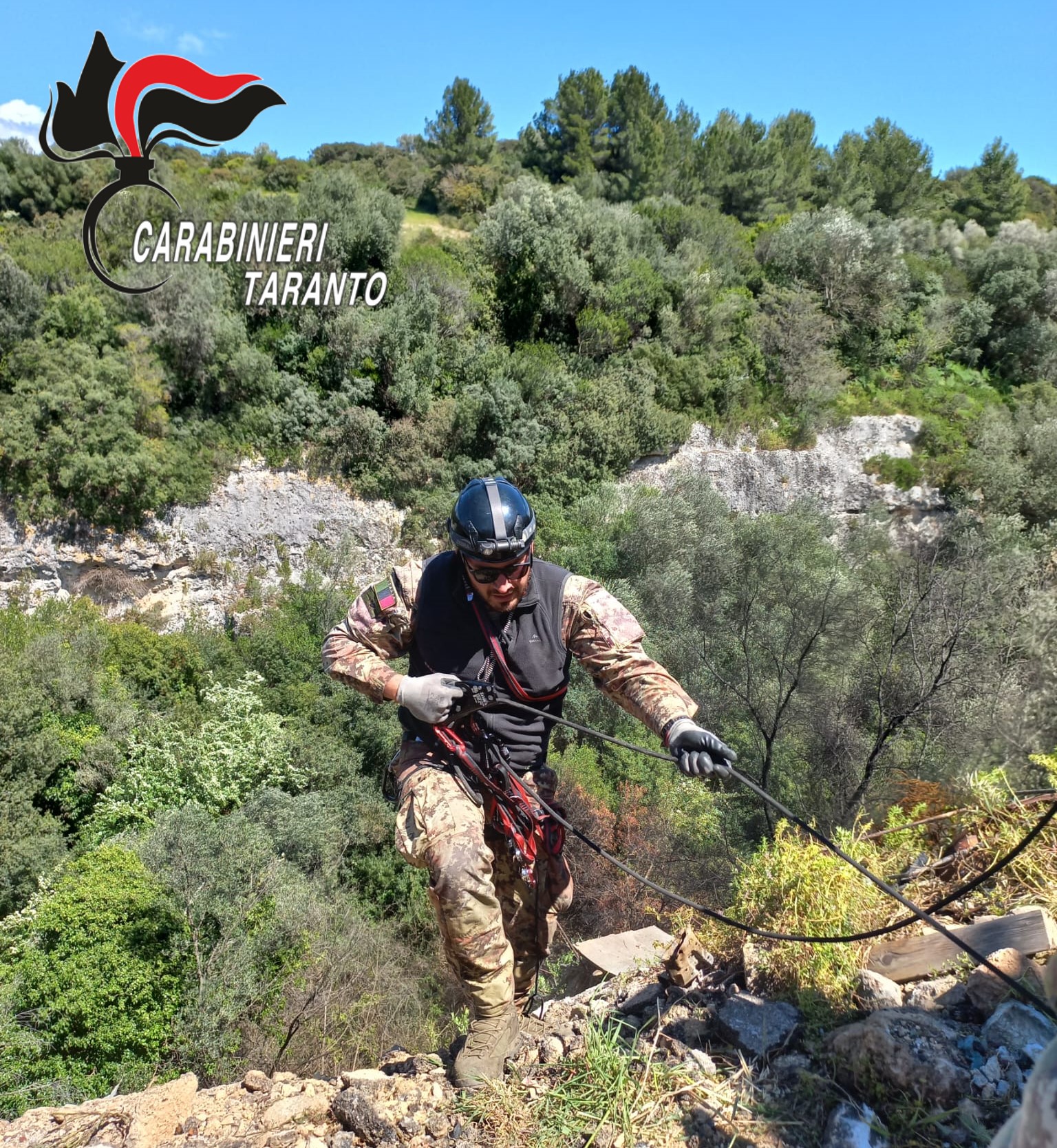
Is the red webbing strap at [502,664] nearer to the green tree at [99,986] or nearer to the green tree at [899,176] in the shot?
the green tree at [99,986]

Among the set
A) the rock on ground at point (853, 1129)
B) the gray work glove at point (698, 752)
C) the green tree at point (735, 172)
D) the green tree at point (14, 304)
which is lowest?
the rock on ground at point (853, 1129)

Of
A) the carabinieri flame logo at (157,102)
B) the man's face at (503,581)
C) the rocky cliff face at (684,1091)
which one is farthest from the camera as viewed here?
the carabinieri flame logo at (157,102)

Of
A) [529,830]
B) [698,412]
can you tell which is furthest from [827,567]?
[529,830]

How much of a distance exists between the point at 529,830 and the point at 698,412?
846 inches

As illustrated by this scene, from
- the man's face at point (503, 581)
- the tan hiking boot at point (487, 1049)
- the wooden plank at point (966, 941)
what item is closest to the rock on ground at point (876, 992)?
the wooden plank at point (966, 941)

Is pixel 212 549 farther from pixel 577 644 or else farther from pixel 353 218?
pixel 577 644

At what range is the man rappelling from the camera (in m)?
3.16

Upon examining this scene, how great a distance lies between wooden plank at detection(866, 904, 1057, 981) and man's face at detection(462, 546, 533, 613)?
222 cm

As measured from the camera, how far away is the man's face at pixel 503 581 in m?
3.42

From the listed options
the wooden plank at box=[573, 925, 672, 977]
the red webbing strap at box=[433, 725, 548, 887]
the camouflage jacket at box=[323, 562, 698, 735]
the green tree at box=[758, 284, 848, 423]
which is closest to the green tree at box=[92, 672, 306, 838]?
the wooden plank at box=[573, 925, 672, 977]

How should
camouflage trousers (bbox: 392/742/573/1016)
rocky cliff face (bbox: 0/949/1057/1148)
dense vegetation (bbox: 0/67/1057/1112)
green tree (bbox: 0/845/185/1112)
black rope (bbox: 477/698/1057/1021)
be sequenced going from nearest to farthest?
black rope (bbox: 477/698/1057/1021) → rocky cliff face (bbox: 0/949/1057/1148) → camouflage trousers (bbox: 392/742/573/1016) → green tree (bbox: 0/845/185/1112) → dense vegetation (bbox: 0/67/1057/1112)

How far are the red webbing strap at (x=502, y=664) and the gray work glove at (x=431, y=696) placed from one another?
247 mm

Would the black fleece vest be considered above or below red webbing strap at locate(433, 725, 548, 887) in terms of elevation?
above

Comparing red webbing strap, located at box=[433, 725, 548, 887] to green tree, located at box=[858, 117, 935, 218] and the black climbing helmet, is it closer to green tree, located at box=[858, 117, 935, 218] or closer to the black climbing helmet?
the black climbing helmet
